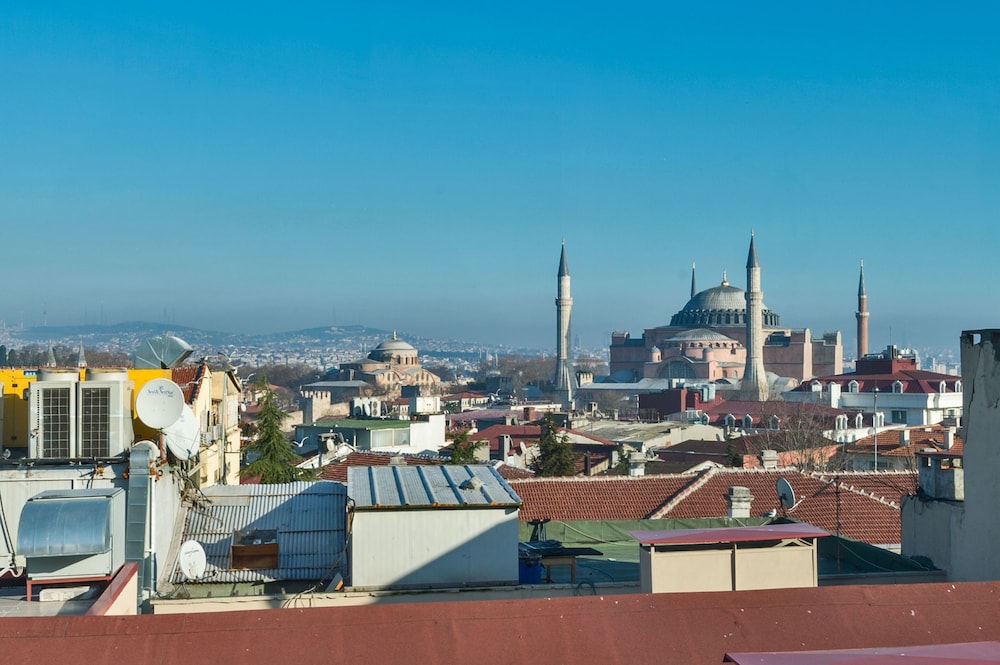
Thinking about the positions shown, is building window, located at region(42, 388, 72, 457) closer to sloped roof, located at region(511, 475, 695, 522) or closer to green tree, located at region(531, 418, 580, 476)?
sloped roof, located at region(511, 475, 695, 522)

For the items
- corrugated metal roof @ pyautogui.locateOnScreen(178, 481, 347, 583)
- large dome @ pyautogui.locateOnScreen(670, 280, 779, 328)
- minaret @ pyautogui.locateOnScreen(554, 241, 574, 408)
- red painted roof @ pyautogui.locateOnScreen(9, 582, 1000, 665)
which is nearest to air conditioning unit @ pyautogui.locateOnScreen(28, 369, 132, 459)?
corrugated metal roof @ pyautogui.locateOnScreen(178, 481, 347, 583)

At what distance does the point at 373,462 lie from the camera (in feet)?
74.5

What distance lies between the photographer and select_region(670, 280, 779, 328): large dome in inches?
4092

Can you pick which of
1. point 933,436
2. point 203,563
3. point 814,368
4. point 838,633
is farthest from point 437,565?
point 814,368

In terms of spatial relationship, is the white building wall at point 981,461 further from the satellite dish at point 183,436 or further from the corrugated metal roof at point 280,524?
the satellite dish at point 183,436

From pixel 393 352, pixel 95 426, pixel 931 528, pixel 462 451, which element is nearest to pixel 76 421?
pixel 95 426

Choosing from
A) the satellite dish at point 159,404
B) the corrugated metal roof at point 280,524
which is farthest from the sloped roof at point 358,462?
the satellite dish at point 159,404

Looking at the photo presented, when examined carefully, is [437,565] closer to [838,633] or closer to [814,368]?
[838,633]

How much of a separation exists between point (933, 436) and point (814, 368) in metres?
69.5

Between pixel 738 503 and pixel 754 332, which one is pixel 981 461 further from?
pixel 754 332

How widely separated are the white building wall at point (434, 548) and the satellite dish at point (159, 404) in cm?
159

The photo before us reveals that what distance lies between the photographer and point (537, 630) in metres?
5.77

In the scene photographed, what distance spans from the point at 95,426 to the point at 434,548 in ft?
8.75

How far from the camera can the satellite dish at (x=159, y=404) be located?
27.6 ft
